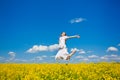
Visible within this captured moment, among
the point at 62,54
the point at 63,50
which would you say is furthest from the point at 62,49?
the point at 62,54

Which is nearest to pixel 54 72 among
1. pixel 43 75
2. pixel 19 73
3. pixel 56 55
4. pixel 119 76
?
pixel 43 75

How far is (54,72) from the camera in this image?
14453 millimetres

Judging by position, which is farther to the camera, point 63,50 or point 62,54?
point 63,50

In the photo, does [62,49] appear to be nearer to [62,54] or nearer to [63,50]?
[63,50]

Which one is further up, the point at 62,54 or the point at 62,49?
the point at 62,49

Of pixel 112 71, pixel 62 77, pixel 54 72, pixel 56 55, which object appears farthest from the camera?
pixel 56 55

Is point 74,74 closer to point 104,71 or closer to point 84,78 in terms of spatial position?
point 84,78

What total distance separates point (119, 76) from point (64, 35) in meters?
8.05

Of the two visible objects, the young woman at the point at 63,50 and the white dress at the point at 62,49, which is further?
the white dress at the point at 62,49

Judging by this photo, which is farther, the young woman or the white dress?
the white dress

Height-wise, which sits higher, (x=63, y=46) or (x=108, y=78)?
(x=63, y=46)

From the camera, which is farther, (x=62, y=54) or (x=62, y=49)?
(x=62, y=49)

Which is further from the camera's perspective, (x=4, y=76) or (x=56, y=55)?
(x=56, y=55)

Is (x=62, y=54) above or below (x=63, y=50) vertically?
below
